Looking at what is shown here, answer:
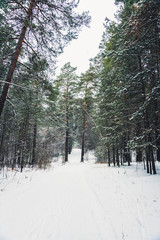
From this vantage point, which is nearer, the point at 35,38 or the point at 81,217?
the point at 81,217

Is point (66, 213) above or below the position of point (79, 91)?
below

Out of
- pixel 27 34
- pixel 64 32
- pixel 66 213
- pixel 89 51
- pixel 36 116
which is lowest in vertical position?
pixel 66 213

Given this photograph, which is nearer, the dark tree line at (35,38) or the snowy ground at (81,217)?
the snowy ground at (81,217)

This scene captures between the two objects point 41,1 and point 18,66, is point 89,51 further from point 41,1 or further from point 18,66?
point 18,66

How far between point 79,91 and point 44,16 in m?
11.6

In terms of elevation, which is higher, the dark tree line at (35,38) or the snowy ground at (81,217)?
the dark tree line at (35,38)

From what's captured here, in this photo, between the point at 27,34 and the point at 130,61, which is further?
the point at 130,61

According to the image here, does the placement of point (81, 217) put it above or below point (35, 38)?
below

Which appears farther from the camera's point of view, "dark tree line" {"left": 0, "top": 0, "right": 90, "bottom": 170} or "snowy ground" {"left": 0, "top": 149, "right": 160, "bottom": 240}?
"dark tree line" {"left": 0, "top": 0, "right": 90, "bottom": 170}

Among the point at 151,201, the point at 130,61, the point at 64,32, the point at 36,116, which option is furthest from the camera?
the point at 36,116

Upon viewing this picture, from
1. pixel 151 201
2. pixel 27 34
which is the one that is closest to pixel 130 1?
pixel 27 34

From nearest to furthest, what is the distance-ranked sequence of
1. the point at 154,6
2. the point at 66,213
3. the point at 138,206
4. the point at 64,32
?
the point at 66,213 < the point at 138,206 < the point at 154,6 < the point at 64,32

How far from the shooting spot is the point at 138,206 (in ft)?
7.54

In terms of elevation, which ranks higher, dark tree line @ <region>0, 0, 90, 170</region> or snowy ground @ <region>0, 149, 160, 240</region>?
dark tree line @ <region>0, 0, 90, 170</region>
